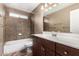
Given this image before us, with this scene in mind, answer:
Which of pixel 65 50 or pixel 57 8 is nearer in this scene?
pixel 65 50

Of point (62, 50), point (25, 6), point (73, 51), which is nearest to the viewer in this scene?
point (73, 51)

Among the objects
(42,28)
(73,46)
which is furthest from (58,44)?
(42,28)

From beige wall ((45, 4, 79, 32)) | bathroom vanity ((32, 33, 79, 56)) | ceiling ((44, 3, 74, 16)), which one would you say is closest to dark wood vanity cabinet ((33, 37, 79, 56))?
bathroom vanity ((32, 33, 79, 56))

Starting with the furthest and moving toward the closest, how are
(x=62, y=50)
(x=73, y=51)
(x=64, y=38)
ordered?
(x=64, y=38) → (x=62, y=50) → (x=73, y=51)

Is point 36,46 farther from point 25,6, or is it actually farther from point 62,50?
point 25,6

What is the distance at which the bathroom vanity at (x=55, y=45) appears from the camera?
4.20ft

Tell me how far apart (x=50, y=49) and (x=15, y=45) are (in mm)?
527

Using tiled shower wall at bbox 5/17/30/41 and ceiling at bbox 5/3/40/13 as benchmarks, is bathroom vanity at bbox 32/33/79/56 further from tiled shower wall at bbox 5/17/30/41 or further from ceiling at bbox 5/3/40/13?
ceiling at bbox 5/3/40/13

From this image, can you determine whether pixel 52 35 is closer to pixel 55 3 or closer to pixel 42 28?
pixel 42 28

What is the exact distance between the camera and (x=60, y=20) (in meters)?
1.61

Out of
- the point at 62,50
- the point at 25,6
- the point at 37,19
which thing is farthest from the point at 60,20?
the point at 25,6

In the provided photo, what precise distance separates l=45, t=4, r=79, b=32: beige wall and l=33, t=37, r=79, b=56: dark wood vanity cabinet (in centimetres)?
23

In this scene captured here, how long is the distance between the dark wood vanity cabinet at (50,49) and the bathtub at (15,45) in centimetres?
13

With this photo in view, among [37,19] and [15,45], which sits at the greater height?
[37,19]
